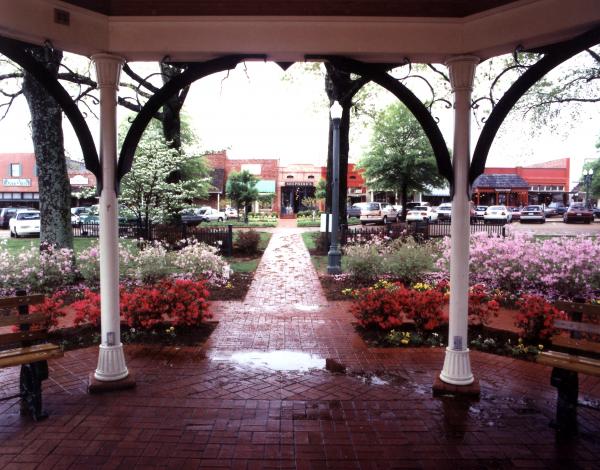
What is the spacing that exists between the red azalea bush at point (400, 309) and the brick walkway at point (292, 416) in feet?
1.80

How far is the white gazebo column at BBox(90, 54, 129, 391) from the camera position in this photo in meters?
4.35

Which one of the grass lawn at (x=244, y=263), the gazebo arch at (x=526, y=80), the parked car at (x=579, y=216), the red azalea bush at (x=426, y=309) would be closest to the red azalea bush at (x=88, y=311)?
the red azalea bush at (x=426, y=309)

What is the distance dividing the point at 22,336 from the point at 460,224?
3850 mm

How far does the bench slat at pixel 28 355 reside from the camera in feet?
12.4

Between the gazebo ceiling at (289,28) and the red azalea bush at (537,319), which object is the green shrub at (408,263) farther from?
the gazebo ceiling at (289,28)

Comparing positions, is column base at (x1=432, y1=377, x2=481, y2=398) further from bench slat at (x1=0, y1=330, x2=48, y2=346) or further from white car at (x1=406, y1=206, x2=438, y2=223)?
white car at (x1=406, y1=206, x2=438, y2=223)

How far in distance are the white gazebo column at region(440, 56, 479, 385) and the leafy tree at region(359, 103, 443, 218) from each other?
Result: 25.3m

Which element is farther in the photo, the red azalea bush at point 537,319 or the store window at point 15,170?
the store window at point 15,170

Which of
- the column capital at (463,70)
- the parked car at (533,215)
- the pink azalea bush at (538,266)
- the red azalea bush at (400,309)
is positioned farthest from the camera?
the parked car at (533,215)

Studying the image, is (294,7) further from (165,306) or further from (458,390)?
(165,306)

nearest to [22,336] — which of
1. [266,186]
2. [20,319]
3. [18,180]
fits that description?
[20,319]

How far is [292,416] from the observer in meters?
4.03

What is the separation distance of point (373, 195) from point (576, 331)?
47493 millimetres

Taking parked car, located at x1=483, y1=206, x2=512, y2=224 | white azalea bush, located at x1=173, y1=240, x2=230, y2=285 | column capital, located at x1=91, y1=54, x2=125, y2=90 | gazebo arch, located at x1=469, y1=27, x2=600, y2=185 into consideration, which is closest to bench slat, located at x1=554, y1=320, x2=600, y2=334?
gazebo arch, located at x1=469, y1=27, x2=600, y2=185
